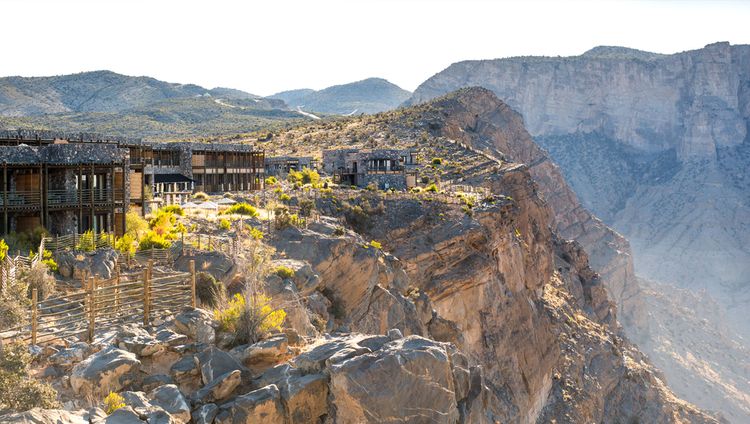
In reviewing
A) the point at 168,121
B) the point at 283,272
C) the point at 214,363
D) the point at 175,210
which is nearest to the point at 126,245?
the point at 283,272

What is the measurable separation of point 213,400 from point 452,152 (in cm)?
6368

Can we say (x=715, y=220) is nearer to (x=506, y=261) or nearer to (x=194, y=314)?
(x=506, y=261)

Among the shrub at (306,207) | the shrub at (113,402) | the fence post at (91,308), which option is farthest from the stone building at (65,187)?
the shrub at (113,402)

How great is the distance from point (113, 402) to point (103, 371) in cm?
143

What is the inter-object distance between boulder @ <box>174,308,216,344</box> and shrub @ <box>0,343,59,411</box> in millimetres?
4049

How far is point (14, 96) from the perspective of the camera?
509ft

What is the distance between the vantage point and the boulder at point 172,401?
51.3 feet

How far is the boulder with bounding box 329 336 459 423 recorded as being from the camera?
54.4ft

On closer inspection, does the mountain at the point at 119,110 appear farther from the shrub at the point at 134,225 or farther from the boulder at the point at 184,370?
the boulder at the point at 184,370

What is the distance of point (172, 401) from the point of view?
15.9 metres

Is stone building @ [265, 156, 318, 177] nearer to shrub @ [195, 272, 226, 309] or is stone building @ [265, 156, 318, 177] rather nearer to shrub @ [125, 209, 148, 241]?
shrub @ [125, 209, 148, 241]

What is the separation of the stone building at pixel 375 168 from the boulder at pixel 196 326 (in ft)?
137

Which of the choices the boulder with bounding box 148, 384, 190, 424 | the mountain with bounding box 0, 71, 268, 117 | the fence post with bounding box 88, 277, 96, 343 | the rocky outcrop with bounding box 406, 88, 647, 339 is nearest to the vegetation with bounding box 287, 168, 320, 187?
the rocky outcrop with bounding box 406, 88, 647, 339

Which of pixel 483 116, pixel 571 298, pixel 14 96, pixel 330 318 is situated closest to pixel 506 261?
pixel 571 298
